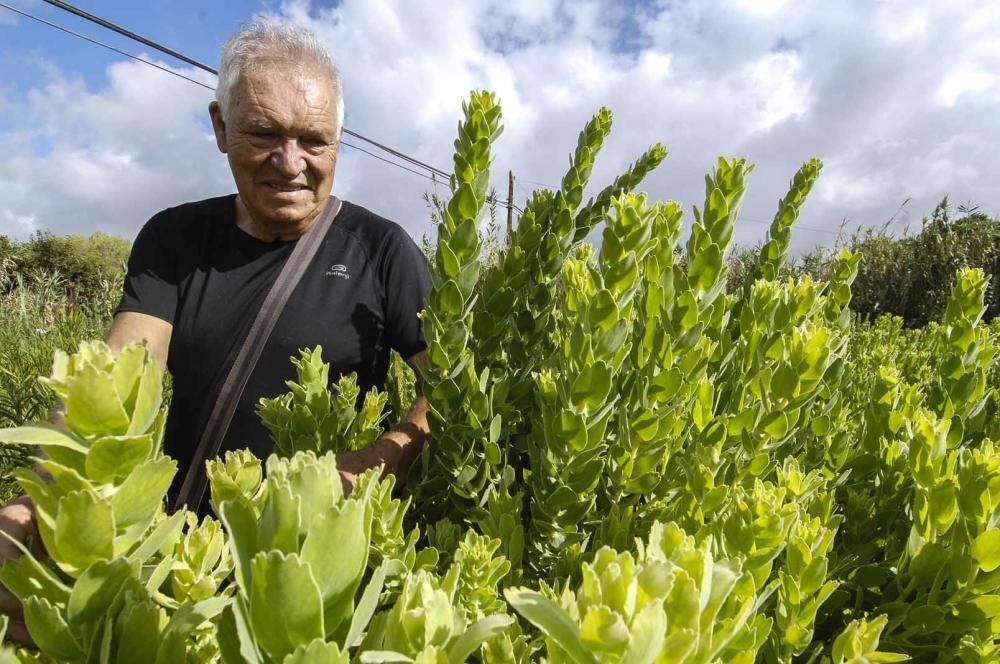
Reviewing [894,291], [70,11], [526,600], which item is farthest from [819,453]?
[70,11]

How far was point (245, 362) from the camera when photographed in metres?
2.52

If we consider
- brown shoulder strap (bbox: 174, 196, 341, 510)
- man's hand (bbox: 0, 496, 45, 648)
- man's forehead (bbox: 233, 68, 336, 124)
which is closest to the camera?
man's hand (bbox: 0, 496, 45, 648)

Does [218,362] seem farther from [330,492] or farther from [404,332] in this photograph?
[330,492]

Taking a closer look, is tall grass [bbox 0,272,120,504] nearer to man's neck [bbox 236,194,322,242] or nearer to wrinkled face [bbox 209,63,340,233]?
man's neck [bbox 236,194,322,242]

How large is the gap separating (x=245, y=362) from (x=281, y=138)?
34.5 inches

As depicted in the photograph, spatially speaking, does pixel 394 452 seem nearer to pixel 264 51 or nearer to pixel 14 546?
pixel 14 546

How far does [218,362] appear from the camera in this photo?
260cm

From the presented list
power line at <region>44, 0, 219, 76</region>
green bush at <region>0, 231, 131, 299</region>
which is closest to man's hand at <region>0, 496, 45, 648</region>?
power line at <region>44, 0, 219, 76</region>

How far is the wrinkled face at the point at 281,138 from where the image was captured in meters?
2.41

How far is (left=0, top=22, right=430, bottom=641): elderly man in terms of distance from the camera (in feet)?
8.10

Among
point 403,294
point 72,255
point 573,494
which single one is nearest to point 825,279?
point 403,294

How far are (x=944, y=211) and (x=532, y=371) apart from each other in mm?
11122

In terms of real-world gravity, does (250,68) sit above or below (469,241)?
above

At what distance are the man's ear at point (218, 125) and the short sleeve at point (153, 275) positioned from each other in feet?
1.44
